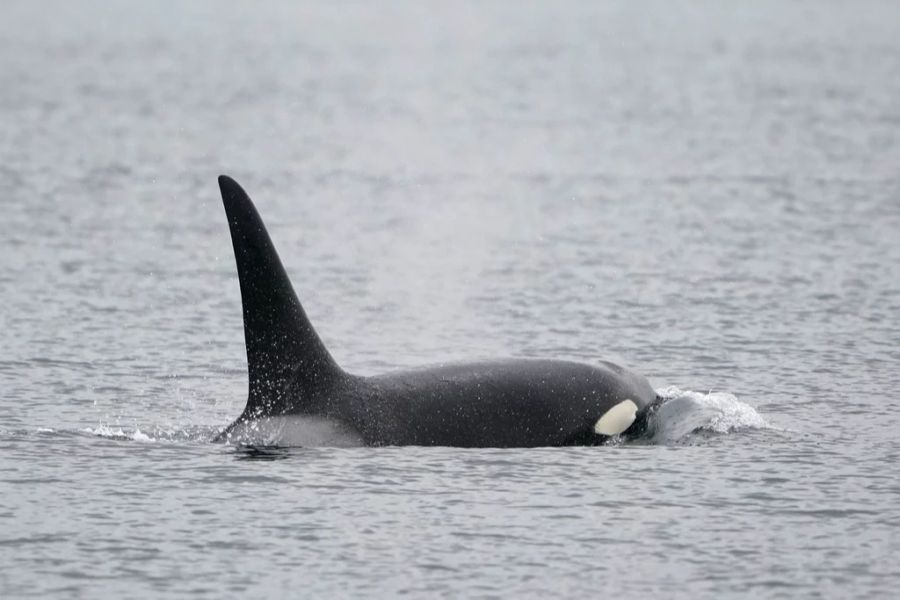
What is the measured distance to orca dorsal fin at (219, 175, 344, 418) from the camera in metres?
17.6

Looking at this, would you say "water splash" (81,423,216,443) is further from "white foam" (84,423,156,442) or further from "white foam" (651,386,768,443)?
"white foam" (651,386,768,443)

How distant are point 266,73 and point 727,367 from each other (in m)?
71.2

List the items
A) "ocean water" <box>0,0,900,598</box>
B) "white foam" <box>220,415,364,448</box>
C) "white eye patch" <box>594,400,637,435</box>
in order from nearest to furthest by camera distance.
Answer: "ocean water" <box>0,0,900,598</box> → "white foam" <box>220,415,364,448</box> → "white eye patch" <box>594,400,637,435</box>

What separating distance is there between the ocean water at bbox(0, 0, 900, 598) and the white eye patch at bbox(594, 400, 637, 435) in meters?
0.24

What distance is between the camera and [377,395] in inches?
704

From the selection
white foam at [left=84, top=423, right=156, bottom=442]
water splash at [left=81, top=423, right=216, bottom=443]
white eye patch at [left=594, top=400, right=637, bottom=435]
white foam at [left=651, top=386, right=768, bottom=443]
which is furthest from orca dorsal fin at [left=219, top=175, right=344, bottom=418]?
white foam at [left=651, top=386, right=768, bottom=443]

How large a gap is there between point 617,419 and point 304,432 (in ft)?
9.42

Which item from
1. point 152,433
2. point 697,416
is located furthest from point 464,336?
point 152,433

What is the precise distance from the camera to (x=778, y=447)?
18.7 m

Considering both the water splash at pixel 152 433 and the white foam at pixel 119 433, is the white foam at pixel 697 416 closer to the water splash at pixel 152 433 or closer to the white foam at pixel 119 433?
the water splash at pixel 152 433

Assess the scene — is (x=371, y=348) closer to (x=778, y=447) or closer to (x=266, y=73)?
(x=778, y=447)

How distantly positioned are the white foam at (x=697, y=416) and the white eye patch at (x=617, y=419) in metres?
0.34

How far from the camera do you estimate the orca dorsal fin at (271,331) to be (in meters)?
17.6

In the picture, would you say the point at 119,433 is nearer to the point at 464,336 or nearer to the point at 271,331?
the point at 271,331
